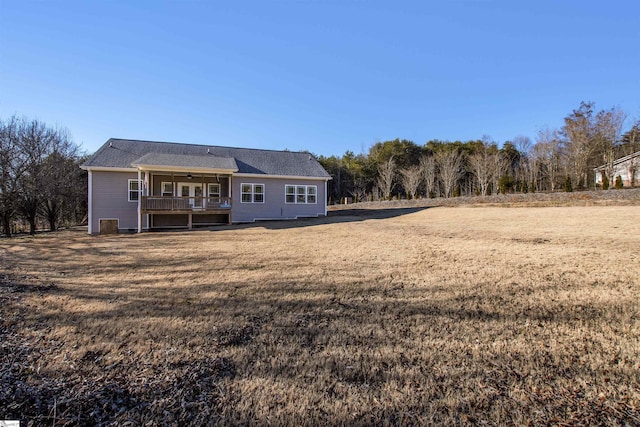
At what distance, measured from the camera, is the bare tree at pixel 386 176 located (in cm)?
3450

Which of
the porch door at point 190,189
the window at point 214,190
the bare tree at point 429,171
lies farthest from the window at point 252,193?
the bare tree at point 429,171

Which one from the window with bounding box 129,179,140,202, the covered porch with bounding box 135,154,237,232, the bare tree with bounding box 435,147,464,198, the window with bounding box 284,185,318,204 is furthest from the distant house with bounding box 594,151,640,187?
the window with bounding box 129,179,140,202

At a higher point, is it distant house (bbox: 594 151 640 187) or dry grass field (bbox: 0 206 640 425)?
distant house (bbox: 594 151 640 187)

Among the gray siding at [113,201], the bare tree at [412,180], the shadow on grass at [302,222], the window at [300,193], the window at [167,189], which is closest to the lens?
the shadow on grass at [302,222]

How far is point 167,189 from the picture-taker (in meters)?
17.0

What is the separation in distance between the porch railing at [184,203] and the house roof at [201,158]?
1.70 m

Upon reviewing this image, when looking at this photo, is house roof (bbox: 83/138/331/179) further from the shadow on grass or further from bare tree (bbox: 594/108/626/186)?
bare tree (bbox: 594/108/626/186)

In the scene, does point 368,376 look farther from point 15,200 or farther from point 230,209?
point 15,200

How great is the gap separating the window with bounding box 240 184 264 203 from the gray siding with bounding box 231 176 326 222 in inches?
7.3

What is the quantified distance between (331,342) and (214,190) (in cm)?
1613

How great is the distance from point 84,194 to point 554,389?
29.6 meters

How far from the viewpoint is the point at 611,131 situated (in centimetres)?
2741

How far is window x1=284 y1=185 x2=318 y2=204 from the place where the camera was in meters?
19.0

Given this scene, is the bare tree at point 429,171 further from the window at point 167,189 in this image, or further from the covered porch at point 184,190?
the window at point 167,189
